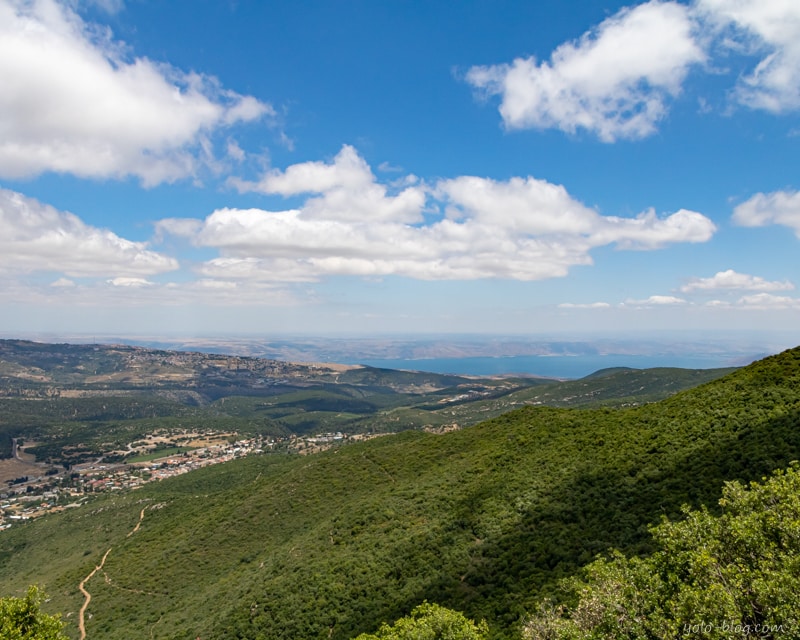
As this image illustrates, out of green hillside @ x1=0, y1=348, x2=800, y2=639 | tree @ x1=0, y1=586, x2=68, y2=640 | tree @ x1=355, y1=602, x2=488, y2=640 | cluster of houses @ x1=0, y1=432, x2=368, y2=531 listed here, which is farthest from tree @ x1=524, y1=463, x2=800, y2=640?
cluster of houses @ x1=0, y1=432, x2=368, y2=531

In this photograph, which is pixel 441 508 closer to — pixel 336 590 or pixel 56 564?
pixel 336 590

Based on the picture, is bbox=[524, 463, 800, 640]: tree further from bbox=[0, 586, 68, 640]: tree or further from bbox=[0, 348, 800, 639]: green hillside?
bbox=[0, 586, 68, 640]: tree

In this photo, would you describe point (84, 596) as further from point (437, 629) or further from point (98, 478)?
point (98, 478)

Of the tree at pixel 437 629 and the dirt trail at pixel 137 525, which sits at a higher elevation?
the tree at pixel 437 629

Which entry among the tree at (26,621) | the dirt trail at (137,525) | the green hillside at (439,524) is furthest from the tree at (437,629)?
the dirt trail at (137,525)

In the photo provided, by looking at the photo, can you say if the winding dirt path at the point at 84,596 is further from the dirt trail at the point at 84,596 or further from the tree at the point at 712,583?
the tree at the point at 712,583

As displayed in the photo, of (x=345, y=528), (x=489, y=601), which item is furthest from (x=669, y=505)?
(x=345, y=528)

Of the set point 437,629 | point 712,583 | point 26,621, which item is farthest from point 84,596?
point 712,583
